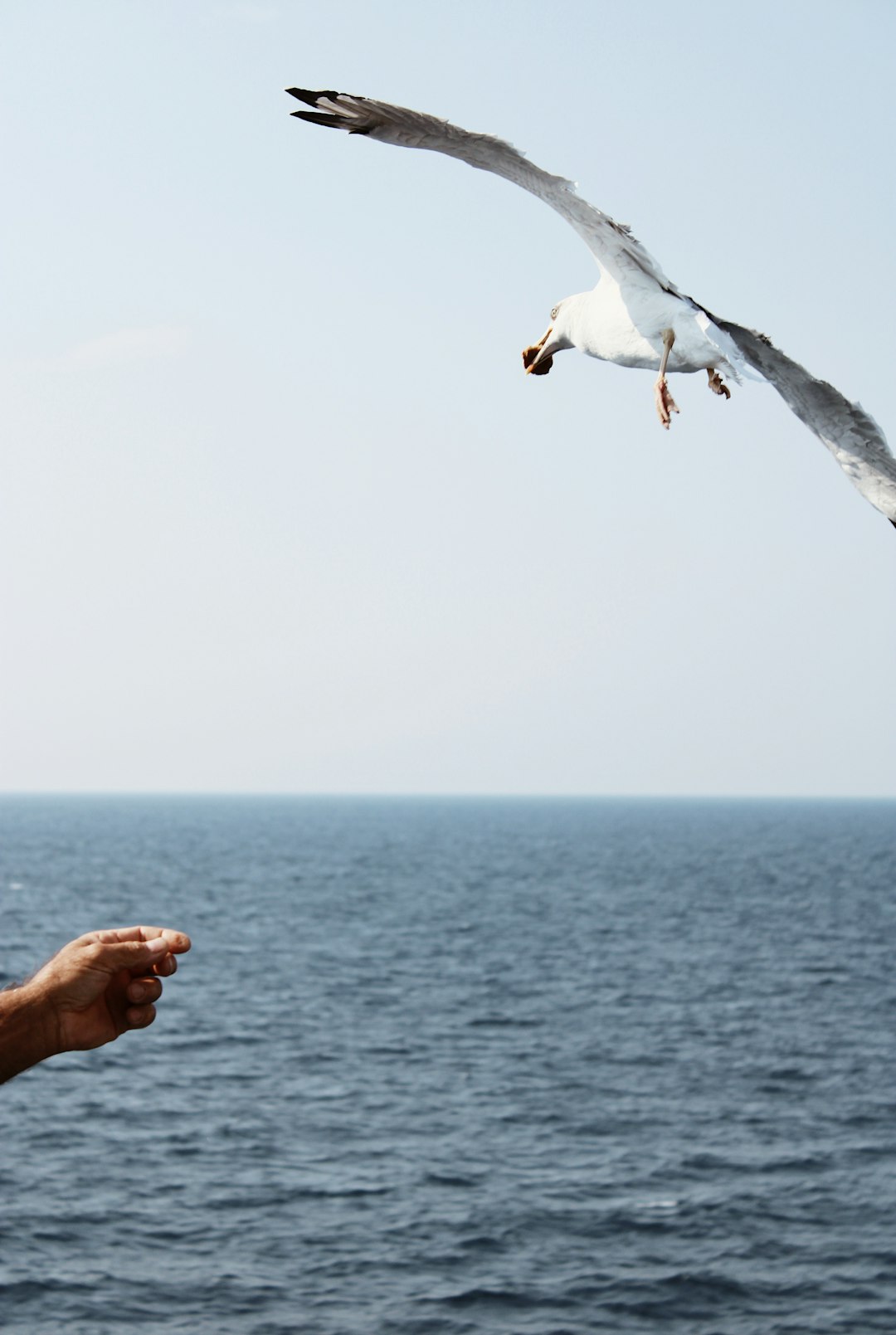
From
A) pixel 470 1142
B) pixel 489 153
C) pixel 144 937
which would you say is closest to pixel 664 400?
pixel 489 153

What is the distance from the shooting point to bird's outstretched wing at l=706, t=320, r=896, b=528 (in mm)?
4082

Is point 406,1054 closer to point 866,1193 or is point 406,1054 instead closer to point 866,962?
point 866,1193

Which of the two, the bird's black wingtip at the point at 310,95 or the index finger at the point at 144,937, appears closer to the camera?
the index finger at the point at 144,937

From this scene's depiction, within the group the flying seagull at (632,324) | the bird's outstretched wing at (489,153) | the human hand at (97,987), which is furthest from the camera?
the bird's outstretched wing at (489,153)

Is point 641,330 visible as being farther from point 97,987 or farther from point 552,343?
point 97,987

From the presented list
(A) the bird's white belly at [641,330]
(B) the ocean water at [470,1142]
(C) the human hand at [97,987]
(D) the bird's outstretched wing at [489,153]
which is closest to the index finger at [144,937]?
(C) the human hand at [97,987]

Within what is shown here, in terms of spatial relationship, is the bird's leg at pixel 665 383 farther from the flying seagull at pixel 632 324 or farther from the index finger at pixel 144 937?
the index finger at pixel 144 937

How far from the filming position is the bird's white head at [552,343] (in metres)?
5.23

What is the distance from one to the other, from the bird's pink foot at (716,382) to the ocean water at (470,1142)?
2441cm

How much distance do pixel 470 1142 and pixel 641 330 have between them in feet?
116

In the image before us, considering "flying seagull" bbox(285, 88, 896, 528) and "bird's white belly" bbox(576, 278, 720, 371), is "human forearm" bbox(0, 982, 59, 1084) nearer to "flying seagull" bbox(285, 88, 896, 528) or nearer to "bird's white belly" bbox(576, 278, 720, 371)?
"flying seagull" bbox(285, 88, 896, 528)

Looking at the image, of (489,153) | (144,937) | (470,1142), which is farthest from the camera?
(470,1142)

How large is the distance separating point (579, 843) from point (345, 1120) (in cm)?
13629

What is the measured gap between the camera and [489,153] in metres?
5.08
